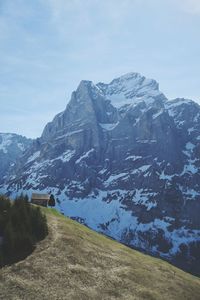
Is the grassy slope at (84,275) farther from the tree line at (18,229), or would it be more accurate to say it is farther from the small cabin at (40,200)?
the small cabin at (40,200)

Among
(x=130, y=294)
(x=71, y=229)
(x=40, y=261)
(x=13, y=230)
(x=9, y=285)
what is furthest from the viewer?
(x=71, y=229)

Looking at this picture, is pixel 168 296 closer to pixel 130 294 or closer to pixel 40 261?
pixel 130 294

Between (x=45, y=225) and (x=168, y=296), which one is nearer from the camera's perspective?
(x=168, y=296)

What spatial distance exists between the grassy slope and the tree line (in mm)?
1455

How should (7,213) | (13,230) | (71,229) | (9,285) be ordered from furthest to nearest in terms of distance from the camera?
(71,229), (7,213), (13,230), (9,285)

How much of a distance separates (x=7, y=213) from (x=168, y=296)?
2826 cm

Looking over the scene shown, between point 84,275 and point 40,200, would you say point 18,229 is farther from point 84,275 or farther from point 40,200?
point 40,200

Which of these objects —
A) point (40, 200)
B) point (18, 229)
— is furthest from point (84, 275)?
point (40, 200)

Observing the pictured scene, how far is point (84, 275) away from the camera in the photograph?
61594mm

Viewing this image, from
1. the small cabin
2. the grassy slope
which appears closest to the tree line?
the grassy slope

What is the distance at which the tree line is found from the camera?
2544 inches

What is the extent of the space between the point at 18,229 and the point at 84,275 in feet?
46.9

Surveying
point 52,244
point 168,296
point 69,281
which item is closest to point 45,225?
point 52,244

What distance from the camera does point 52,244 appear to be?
70.8 metres
